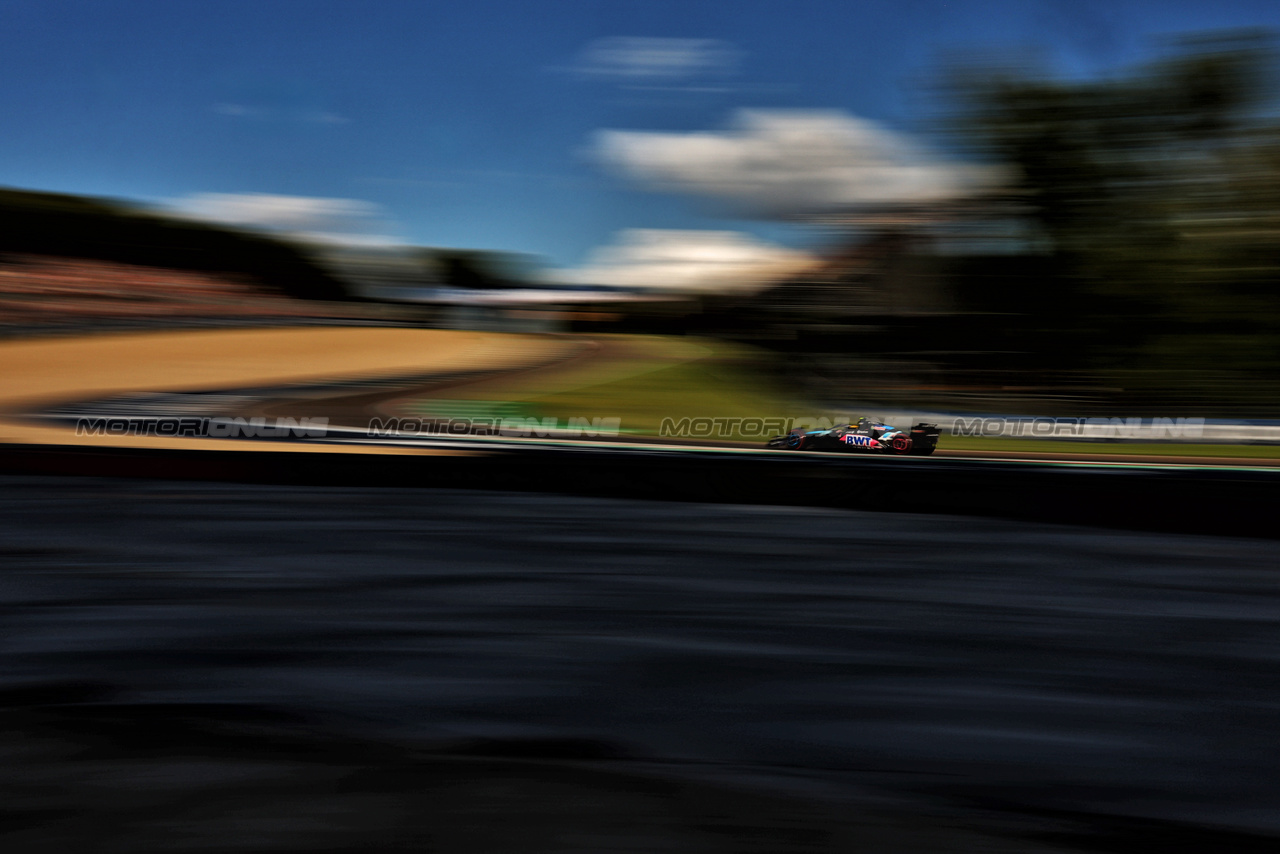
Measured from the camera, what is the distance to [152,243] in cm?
5903

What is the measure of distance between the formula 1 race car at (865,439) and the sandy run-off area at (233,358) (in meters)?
14.1

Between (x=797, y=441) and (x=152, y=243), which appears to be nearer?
(x=797, y=441)

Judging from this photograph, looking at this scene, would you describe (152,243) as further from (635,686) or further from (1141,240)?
(635,686)

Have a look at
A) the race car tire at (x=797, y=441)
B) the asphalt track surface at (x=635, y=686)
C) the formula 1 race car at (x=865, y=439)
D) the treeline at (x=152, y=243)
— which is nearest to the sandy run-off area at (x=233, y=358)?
the treeline at (x=152, y=243)

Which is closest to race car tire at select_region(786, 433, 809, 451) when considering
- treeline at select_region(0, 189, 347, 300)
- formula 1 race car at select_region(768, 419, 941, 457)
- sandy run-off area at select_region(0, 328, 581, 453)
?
formula 1 race car at select_region(768, 419, 941, 457)

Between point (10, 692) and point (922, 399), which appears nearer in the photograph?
point (10, 692)

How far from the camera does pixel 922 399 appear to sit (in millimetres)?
21656

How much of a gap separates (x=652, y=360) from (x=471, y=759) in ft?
108

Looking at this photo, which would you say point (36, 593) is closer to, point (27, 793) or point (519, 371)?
point (27, 793)

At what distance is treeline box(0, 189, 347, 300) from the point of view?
55.2 m

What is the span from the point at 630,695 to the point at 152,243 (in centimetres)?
6061

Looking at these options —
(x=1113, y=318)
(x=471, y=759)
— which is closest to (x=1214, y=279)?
(x=1113, y=318)

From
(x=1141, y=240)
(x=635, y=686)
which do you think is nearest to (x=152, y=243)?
(x=1141, y=240)

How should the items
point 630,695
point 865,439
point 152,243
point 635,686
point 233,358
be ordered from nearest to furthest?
point 630,695 → point 635,686 → point 865,439 → point 233,358 → point 152,243
